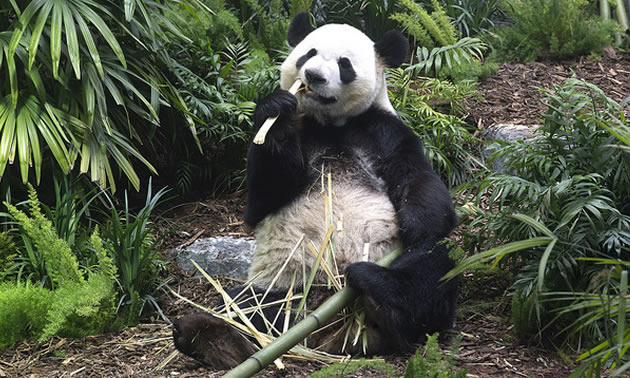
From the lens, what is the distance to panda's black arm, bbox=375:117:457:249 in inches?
137

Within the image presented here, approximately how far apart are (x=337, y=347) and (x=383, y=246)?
1.90 feet

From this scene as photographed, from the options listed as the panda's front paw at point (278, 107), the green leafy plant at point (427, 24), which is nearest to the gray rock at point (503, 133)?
the green leafy plant at point (427, 24)

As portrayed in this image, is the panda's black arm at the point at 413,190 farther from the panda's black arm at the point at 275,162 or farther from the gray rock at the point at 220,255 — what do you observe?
the gray rock at the point at 220,255

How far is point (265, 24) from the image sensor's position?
6699 mm

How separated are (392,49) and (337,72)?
53 centimetres

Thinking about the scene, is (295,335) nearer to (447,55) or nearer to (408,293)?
(408,293)

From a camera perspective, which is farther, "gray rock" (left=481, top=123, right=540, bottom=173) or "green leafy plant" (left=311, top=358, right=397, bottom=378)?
"gray rock" (left=481, top=123, right=540, bottom=173)

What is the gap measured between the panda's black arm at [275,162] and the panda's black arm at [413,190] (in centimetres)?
48

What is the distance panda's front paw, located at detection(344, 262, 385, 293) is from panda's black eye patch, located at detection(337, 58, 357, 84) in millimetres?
1049

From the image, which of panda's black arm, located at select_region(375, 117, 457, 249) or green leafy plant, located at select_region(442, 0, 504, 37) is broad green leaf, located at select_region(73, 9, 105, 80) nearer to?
panda's black arm, located at select_region(375, 117, 457, 249)

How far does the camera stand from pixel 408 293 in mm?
3287

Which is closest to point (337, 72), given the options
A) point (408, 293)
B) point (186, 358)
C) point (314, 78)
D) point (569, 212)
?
point (314, 78)

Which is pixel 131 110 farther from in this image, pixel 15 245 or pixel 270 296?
pixel 270 296

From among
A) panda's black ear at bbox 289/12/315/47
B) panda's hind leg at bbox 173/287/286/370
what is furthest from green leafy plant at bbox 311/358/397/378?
panda's black ear at bbox 289/12/315/47
